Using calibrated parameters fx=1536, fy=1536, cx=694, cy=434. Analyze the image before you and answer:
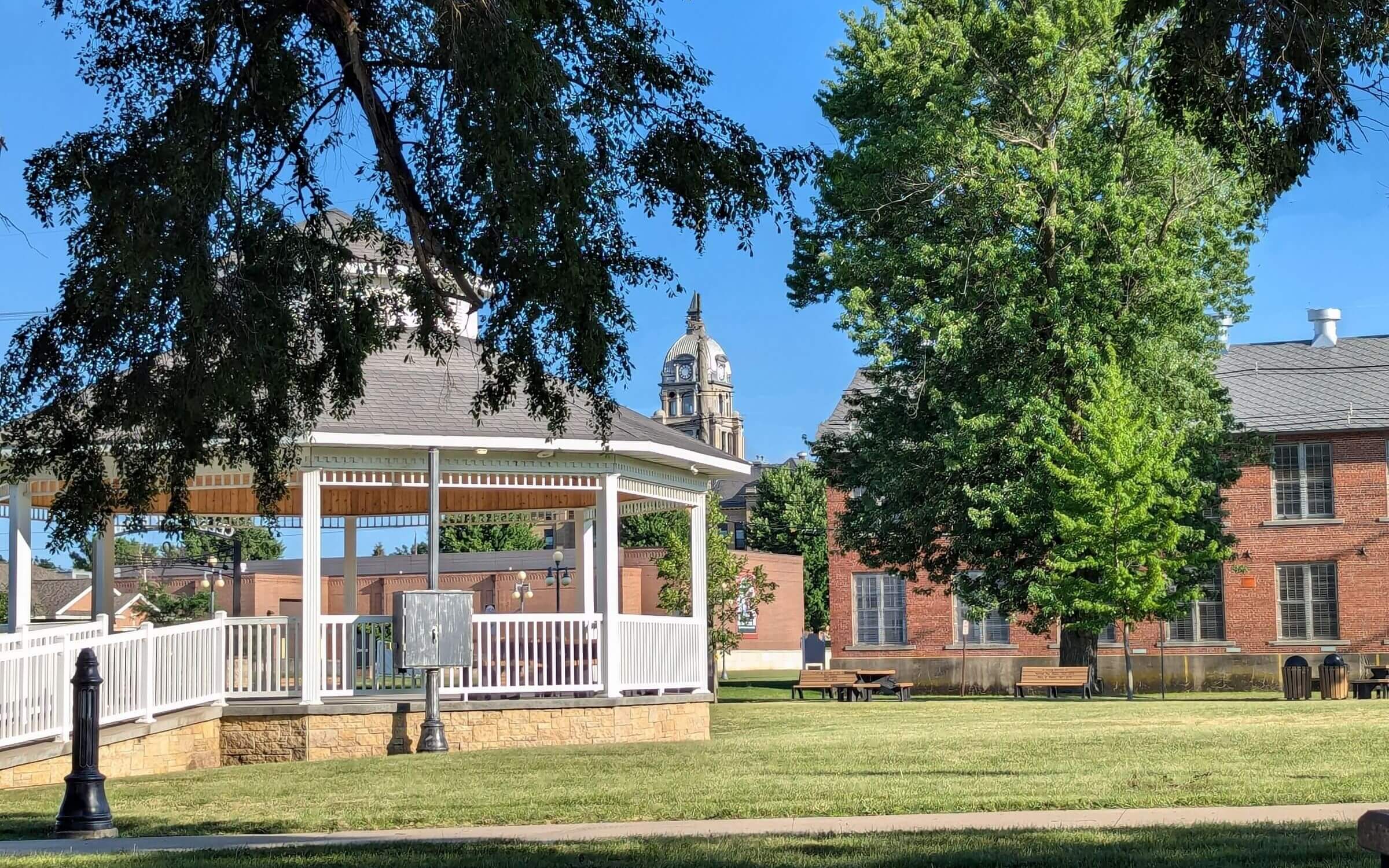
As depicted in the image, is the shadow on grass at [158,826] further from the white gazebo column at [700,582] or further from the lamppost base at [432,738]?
the white gazebo column at [700,582]

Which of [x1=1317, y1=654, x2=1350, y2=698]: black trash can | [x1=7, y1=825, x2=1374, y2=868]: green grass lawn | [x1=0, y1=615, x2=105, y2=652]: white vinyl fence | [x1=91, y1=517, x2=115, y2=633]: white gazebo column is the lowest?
[x1=1317, y1=654, x2=1350, y2=698]: black trash can

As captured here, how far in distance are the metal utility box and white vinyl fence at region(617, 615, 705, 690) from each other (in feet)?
7.70

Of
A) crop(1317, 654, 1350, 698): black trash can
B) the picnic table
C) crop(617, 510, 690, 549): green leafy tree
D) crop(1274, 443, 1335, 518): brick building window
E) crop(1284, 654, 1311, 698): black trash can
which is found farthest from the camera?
crop(617, 510, 690, 549): green leafy tree

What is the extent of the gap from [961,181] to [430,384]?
14947 mm

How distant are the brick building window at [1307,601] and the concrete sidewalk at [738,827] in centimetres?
3496

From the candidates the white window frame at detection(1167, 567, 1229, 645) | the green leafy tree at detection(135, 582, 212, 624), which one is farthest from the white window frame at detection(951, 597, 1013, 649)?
the green leafy tree at detection(135, 582, 212, 624)

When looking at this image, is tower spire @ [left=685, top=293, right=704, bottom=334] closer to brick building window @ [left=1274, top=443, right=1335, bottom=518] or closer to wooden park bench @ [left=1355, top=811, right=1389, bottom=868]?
brick building window @ [left=1274, top=443, right=1335, bottom=518]

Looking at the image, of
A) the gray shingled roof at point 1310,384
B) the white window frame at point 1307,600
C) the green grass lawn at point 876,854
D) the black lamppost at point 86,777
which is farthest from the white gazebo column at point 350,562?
the white window frame at point 1307,600

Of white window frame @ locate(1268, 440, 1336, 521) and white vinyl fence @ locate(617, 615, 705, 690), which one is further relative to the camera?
white window frame @ locate(1268, 440, 1336, 521)

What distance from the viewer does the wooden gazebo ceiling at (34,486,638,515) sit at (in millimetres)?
24469

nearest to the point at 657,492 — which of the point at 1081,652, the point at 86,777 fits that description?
the point at 86,777

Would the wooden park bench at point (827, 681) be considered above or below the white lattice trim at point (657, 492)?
below

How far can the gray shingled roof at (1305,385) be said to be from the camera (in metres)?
43.0

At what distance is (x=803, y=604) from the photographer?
8106 cm
